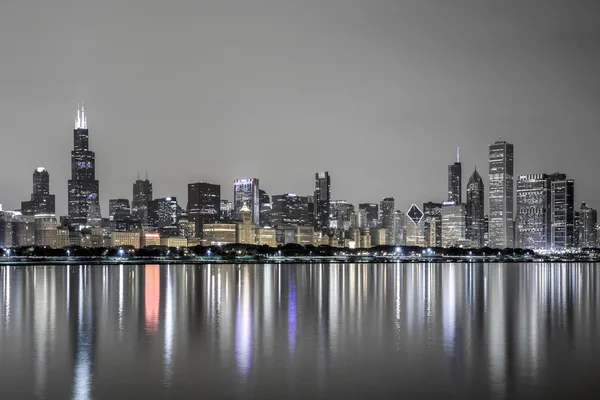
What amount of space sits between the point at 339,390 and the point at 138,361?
8.99m

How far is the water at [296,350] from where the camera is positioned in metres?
21.5

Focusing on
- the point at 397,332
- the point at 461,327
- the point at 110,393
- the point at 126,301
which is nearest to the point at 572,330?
the point at 461,327

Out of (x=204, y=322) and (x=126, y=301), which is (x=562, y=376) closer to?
(x=204, y=322)

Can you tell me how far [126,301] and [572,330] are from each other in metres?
33.5

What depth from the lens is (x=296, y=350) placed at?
28.6 meters

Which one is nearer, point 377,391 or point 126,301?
point 377,391

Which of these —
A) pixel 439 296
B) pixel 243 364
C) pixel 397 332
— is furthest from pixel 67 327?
pixel 439 296

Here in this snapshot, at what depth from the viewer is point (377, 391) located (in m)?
21.1

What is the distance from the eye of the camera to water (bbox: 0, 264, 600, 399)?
848 inches

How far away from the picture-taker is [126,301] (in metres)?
53.8

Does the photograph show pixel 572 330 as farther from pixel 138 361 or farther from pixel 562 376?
pixel 138 361

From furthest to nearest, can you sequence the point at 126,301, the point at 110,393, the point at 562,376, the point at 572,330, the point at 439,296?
the point at 439,296 < the point at 126,301 < the point at 572,330 < the point at 562,376 < the point at 110,393

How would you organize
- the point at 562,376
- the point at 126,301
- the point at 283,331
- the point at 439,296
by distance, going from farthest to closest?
the point at 439,296 → the point at 126,301 → the point at 283,331 → the point at 562,376

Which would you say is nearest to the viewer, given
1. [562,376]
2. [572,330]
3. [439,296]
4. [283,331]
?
[562,376]
